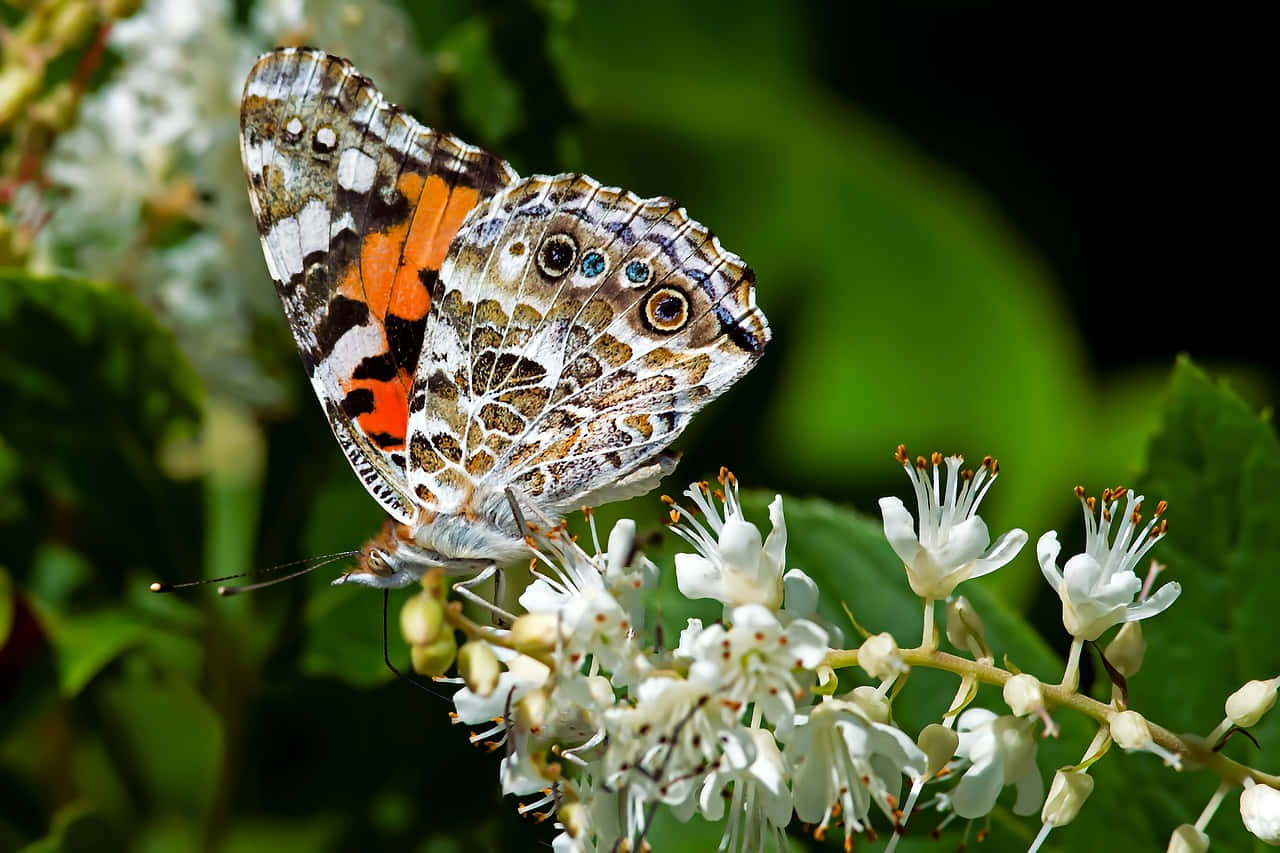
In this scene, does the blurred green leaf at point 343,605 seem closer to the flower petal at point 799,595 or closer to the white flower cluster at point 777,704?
the white flower cluster at point 777,704

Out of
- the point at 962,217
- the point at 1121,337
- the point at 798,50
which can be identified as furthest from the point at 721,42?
the point at 1121,337

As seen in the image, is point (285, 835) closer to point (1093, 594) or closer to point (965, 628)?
point (965, 628)

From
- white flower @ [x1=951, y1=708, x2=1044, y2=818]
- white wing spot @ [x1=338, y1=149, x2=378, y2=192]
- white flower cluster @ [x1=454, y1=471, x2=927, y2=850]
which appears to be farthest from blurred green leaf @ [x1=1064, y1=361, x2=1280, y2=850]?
white wing spot @ [x1=338, y1=149, x2=378, y2=192]

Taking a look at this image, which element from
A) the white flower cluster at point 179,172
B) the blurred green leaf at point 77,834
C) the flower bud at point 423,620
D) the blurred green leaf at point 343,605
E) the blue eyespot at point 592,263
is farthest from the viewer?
the white flower cluster at point 179,172

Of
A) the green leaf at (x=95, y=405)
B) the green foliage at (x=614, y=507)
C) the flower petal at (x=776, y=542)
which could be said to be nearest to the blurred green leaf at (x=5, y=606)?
the green foliage at (x=614, y=507)

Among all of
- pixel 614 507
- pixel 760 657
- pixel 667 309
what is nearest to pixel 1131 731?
pixel 760 657

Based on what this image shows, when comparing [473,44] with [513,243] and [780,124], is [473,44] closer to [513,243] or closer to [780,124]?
[513,243]

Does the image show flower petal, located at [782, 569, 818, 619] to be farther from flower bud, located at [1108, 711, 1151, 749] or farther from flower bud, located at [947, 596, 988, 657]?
flower bud, located at [1108, 711, 1151, 749]
